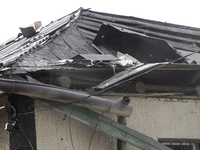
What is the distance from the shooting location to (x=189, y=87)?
5.12m

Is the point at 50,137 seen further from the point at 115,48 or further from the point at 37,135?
the point at 115,48

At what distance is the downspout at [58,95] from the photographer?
3.23 metres

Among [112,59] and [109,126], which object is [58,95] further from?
[112,59]

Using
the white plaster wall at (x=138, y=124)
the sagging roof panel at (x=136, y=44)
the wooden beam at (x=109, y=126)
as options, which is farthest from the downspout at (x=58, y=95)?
the sagging roof panel at (x=136, y=44)

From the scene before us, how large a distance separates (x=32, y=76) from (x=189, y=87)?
9.69ft

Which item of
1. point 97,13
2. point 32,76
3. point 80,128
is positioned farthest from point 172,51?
point 97,13

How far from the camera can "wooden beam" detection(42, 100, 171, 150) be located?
3670 millimetres

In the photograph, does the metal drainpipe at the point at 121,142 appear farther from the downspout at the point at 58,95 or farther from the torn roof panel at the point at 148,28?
the torn roof panel at the point at 148,28

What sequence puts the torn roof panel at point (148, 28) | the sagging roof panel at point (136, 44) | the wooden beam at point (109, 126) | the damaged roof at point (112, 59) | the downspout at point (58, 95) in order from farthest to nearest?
1. the torn roof panel at point (148, 28)
2. the sagging roof panel at point (136, 44)
3. the damaged roof at point (112, 59)
4. the wooden beam at point (109, 126)
5. the downspout at point (58, 95)

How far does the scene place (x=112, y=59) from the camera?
166 inches

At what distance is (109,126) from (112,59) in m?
1.04

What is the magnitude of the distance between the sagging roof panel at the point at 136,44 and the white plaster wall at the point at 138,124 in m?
0.98

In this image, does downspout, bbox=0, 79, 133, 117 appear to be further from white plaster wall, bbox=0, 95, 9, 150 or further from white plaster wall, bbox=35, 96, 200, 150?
white plaster wall, bbox=0, 95, 9, 150

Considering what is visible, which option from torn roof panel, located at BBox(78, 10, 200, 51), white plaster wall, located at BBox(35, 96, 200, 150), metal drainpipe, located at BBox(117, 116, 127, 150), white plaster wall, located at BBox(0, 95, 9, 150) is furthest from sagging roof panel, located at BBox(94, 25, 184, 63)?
white plaster wall, located at BBox(0, 95, 9, 150)
